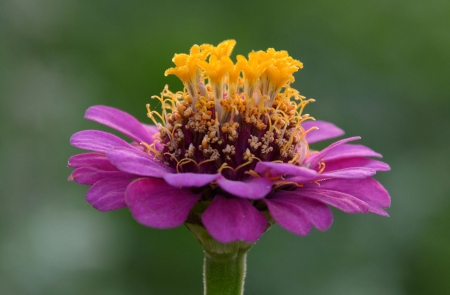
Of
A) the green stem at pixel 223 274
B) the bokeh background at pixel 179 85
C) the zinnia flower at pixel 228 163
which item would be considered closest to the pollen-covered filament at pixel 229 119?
the zinnia flower at pixel 228 163

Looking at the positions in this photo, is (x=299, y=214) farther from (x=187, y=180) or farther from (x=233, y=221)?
(x=187, y=180)

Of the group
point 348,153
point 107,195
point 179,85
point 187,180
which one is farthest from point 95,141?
point 179,85

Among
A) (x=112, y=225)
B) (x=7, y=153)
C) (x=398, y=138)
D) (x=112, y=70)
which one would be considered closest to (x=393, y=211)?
(x=398, y=138)

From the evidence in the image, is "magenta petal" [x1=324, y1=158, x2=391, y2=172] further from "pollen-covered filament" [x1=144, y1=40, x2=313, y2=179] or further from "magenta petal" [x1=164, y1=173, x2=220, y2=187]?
"magenta petal" [x1=164, y1=173, x2=220, y2=187]

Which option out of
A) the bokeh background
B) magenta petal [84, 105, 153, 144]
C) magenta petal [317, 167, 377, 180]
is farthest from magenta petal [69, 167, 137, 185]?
the bokeh background

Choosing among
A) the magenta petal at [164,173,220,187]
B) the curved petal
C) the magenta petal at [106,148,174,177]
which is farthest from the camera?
the curved petal

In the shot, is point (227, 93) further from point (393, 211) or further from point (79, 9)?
point (79, 9)
